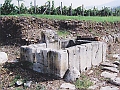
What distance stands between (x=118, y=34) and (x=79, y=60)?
241 inches

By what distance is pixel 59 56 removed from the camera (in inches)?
227

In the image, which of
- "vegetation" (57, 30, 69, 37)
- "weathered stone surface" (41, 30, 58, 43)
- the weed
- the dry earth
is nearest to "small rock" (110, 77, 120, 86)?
the dry earth

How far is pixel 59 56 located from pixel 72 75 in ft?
2.14

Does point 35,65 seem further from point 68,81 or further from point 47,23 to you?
point 47,23

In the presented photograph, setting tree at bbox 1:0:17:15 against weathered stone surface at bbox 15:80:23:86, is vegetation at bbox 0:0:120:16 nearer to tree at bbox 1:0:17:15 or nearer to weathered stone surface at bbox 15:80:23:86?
tree at bbox 1:0:17:15

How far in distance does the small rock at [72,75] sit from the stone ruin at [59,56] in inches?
4.9

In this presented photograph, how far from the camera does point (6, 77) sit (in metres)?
6.09

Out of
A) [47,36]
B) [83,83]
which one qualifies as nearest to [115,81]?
[83,83]

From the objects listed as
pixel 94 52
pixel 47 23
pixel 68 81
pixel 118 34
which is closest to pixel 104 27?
pixel 118 34

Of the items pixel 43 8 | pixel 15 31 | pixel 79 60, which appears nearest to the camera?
pixel 79 60

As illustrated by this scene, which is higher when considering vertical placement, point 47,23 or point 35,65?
point 47,23

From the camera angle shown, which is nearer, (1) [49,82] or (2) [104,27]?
(1) [49,82]

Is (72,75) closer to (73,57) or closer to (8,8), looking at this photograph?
(73,57)

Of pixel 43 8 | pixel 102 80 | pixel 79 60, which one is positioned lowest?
pixel 102 80
